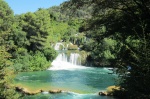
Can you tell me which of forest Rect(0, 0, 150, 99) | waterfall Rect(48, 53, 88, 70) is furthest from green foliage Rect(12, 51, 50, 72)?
forest Rect(0, 0, 150, 99)

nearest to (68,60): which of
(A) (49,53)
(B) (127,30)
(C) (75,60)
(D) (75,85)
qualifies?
(C) (75,60)

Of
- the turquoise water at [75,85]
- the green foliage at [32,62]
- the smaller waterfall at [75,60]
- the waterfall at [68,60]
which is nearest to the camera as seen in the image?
the turquoise water at [75,85]

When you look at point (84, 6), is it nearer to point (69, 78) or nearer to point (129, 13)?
point (129, 13)

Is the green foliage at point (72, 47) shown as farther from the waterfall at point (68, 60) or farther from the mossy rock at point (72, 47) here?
the waterfall at point (68, 60)

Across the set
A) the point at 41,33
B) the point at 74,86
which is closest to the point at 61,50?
the point at 41,33

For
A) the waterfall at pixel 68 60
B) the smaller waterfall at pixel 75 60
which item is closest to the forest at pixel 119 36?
the waterfall at pixel 68 60

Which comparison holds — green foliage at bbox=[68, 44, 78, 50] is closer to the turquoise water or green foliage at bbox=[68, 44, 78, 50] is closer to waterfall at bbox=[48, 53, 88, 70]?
waterfall at bbox=[48, 53, 88, 70]

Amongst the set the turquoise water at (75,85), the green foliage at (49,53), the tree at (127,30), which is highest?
the tree at (127,30)

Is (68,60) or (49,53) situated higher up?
(49,53)

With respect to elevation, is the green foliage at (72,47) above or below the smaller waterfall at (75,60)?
above

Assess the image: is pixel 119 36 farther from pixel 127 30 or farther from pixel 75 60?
pixel 75 60

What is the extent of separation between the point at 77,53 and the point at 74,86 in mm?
21314

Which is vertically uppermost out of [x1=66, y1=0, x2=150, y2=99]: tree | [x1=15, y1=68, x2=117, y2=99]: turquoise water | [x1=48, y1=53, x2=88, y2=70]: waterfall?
[x1=66, y1=0, x2=150, y2=99]: tree

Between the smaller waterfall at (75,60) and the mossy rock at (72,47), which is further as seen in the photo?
the mossy rock at (72,47)
